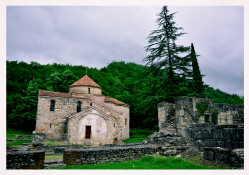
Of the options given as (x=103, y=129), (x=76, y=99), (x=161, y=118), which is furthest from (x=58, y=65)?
(x=161, y=118)

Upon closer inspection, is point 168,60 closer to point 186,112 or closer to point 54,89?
point 186,112

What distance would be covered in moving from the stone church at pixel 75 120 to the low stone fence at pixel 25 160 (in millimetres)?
12681

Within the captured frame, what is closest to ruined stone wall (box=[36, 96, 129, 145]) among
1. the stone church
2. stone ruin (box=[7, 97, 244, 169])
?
the stone church

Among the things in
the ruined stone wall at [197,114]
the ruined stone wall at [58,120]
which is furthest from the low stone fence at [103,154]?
the ruined stone wall at [58,120]

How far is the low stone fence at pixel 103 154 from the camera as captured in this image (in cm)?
706

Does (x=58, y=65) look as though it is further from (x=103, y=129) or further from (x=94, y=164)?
(x=94, y=164)

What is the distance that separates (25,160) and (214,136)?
7.42 meters

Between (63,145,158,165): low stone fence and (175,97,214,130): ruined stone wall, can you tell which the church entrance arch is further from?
(63,145,158,165): low stone fence

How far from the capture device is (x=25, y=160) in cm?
599

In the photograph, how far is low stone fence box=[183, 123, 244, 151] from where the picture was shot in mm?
6159

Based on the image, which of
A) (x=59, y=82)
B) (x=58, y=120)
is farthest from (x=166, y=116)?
(x=59, y=82)

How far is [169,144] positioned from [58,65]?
155 feet

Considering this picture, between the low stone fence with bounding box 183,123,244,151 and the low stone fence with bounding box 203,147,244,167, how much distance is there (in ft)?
2.51

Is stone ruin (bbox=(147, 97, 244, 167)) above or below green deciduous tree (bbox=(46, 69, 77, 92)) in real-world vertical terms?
below
